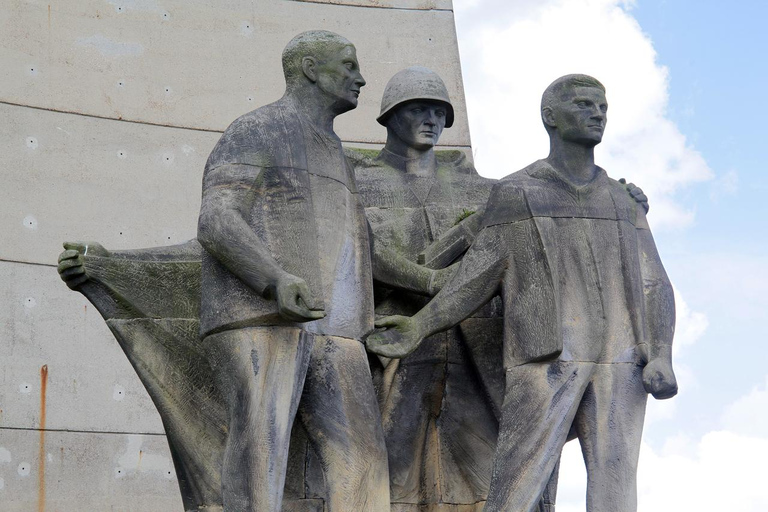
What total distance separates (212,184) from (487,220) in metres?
1.59

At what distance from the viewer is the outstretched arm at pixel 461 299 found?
9.19 m

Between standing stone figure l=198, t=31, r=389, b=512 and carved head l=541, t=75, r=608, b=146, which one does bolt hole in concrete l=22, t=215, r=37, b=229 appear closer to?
standing stone figure l=198, t=31, r=389, b=512

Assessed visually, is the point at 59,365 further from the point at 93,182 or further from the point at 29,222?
the point at 93,182

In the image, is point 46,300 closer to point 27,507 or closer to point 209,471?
point 27,507

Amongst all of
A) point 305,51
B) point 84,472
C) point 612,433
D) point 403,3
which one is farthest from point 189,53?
point 612,433

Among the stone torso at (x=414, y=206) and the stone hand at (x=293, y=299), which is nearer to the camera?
the stone hand at (x=293, y=299)

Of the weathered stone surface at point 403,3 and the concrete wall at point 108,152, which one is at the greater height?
the weathered stone surface at point 403,3

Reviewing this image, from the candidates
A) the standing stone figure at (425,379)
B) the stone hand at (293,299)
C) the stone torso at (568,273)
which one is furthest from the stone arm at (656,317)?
the stone hand at (293,299)

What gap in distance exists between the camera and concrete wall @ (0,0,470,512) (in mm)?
11609

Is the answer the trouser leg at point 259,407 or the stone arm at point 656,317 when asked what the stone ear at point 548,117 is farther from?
the trouser leg at point 259,407

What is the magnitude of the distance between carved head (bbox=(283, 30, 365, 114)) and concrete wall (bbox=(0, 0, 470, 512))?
10.6 feet

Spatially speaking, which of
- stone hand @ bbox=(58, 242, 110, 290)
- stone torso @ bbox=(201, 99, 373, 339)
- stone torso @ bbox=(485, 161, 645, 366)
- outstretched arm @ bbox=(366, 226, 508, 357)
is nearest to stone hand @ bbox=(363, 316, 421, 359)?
outstretched arm @ bbox=(366, 226, 508, 357)

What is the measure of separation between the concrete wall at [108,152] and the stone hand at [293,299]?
3.86m

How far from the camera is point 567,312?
9062 mm
